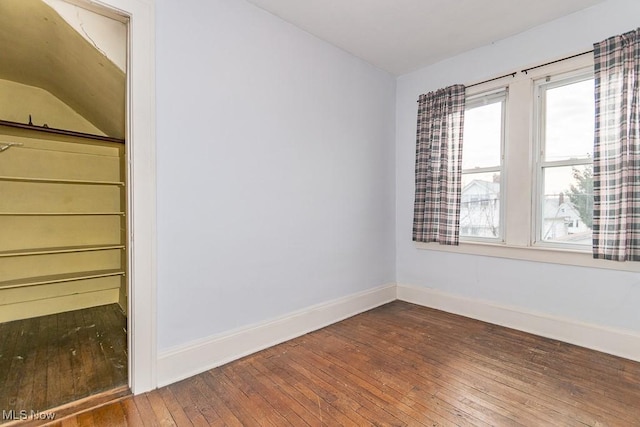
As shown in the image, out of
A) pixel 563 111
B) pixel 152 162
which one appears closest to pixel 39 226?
pixel 152 162

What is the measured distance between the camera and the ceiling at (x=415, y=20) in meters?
2.32

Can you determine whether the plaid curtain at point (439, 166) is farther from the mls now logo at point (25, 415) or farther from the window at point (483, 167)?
the mls now logo at point (25, 415)

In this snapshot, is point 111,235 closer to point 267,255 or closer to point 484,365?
point 267,255

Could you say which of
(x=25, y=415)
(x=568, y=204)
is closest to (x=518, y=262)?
(x=568, y=204)

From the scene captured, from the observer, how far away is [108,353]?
229 centimetres

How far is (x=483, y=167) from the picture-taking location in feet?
10.1

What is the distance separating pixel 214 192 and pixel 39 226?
2411 millimetres

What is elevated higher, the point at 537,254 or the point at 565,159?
the point at 565,159

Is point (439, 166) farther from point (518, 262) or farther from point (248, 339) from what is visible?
point (248, 339)

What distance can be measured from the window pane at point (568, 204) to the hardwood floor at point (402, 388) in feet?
3.01

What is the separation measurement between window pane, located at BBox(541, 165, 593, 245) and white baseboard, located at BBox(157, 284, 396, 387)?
187 cm

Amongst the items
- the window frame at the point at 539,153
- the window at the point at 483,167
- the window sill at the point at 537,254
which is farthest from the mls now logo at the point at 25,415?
the window frame at the point at 539,153

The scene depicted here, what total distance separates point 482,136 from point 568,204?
1.00 meters

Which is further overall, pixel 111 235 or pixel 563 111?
pixel 111 235
